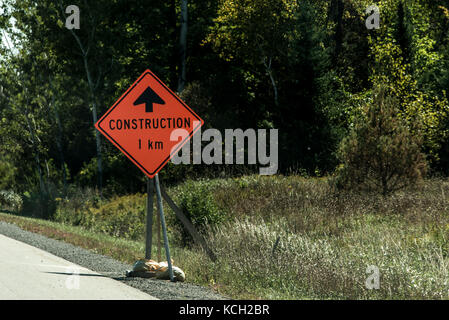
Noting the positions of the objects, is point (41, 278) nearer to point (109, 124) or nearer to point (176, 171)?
point (109, 124)

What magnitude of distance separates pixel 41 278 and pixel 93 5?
74.2 ft

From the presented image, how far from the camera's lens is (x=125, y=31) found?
103 ft

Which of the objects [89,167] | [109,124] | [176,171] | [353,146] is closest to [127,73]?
[89,167]

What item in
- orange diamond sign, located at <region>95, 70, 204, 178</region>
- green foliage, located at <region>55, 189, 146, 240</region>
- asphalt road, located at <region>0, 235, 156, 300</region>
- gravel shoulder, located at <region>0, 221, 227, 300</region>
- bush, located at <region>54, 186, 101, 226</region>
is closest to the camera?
asphalt road, located at <region>0, 235, 156, 300</region>

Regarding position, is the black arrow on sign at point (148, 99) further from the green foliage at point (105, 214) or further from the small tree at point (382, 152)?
the small tree at point (382, 152)

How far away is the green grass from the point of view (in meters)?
8.59

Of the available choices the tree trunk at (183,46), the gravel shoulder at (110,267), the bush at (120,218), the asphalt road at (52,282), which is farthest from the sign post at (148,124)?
the tree trunk at (183,46)

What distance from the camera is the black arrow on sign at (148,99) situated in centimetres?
918

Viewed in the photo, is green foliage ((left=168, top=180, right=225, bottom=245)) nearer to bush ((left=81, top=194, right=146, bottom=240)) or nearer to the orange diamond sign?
bush ((left=81, top=194, right=146, bottom=240))

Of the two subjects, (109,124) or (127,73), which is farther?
(127,73)

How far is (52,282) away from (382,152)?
11.6 m

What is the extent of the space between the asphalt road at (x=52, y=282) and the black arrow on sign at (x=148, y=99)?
Answer: 8.92 feet

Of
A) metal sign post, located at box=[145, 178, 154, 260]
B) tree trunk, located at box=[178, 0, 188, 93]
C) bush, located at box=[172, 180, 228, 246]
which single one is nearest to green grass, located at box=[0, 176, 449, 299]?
bush, located at box=[172, 180, 228, 246]

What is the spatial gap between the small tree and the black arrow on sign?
9.74 meters
